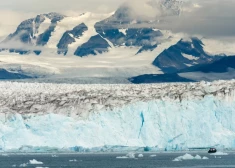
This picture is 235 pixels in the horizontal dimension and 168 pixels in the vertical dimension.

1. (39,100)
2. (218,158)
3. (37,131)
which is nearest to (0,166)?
(37,131)

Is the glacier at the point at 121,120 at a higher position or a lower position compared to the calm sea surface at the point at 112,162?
higher

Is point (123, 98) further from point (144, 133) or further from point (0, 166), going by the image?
point (0, 166)

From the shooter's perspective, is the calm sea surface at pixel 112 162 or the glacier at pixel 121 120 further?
the glacier at pixel 121 120

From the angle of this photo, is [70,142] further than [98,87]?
No

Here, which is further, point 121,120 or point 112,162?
point 121,120

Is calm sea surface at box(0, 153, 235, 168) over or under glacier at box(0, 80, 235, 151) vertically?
under

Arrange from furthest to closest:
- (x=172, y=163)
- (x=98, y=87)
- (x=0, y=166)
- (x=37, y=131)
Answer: (x=98, y=87) → (x=37, y=131) → (x=172, y=163) → (x=0, y=166)

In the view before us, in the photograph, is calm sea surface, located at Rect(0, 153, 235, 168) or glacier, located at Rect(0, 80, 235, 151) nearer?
calm sea surface, located at Rect(0, 153, 235, 168)

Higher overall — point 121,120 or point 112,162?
point 121,120
